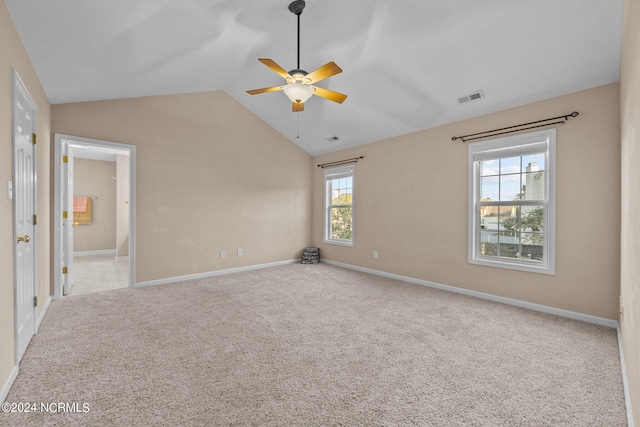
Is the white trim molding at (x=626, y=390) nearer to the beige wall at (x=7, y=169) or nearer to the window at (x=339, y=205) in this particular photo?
the beige wall at (x=7, y=169)

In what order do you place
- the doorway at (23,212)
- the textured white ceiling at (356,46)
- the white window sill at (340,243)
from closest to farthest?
the doorway at (23,212)
the textured white ceiling at (356,46)
the white window sill at (340,243)

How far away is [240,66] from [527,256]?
4.42m

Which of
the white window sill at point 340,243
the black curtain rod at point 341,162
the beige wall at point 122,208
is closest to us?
the black curtain rod at point 341,162

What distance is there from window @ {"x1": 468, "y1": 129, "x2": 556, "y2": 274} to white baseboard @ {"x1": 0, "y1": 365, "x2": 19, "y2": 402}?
14.7ft

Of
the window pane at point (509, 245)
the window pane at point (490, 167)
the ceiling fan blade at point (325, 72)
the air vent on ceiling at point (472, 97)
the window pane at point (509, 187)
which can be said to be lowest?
the window pane at point (509, 245)

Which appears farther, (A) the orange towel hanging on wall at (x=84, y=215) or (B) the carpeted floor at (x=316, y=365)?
(A) the orange towel hanging on wall at (x=84, y=215)

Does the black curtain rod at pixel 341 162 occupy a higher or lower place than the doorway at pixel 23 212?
higher

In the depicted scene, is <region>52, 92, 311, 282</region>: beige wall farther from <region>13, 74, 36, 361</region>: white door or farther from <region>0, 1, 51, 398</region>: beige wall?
<region>0, 1, 51, 398</region>: beige wall

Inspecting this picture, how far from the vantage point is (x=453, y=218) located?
4.13 meters

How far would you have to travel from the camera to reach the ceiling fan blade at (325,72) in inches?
95.7

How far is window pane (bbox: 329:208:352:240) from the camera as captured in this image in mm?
5922

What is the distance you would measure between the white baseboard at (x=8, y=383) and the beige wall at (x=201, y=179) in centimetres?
241

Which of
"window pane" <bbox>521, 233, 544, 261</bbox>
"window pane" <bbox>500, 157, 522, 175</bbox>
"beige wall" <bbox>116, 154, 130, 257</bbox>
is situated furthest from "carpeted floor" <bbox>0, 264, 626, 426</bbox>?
"beige wall" <bbox>116, 154, 130, 257</bbox>

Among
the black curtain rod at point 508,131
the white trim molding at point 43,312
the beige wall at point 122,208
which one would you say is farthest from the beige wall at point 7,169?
the beige wall at point 122,208
